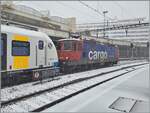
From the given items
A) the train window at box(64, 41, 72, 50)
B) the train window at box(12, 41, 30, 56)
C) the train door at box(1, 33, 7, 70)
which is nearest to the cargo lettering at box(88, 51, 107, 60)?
the train window at box(64, 41, 72, 50)

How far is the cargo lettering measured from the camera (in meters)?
23.1

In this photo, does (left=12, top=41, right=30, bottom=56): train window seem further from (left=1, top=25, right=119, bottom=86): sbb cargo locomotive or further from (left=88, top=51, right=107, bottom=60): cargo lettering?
(left=88, top=51, right=107, bottom=60): cargo lettering

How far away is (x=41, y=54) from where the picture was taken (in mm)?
13500

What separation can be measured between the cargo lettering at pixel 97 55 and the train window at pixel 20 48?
36.5 ft

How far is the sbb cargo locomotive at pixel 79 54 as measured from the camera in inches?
759

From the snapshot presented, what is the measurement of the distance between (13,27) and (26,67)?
83.6 inches

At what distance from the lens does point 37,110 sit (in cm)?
705

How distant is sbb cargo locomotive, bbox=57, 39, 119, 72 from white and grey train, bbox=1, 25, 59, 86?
4351 mm

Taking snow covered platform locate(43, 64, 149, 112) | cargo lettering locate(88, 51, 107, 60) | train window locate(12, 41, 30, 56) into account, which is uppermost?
train window locate(12, 41, 30, 56)

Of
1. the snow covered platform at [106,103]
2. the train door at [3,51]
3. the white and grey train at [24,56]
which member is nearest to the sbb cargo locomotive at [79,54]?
the white and grey train at [24,56]

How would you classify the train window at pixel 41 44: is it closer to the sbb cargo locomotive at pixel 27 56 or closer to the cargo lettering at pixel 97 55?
the sbb cargo locomotive at pixel 27 56

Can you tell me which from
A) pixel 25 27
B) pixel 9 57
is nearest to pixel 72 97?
pixel 9 57

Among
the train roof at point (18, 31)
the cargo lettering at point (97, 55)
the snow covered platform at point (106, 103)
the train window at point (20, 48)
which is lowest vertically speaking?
the snow covered platform at point (106, 103)

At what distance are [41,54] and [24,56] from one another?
1751mm
